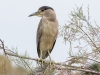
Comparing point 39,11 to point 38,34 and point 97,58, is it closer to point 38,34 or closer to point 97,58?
point 38,34

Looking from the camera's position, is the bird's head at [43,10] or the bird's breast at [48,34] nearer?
the bird's breast at [48,34]

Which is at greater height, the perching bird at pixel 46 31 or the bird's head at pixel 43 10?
the bird's head at pixel 43 10

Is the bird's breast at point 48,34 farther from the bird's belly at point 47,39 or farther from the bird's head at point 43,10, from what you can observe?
the bird's head at point 43,10

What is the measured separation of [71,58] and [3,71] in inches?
26.8

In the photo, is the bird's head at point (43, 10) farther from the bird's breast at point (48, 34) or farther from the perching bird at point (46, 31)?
the bird's breast at point (48, 34)

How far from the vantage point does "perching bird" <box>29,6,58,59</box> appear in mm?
3760

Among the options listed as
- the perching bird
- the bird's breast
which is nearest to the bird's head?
A: the perching bird

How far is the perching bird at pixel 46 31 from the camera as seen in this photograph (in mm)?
3760

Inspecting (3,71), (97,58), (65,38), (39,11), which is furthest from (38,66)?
(39,11)

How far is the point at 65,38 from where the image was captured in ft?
8.59

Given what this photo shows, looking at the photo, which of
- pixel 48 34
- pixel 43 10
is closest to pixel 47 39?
pixel 48 34

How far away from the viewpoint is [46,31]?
148 inches

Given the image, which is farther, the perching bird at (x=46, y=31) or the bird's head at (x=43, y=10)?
the bird's head at (x=43, y=10)

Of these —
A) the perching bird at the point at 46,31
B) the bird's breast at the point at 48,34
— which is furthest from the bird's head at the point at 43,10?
the bird's breast at the point at 48,34
